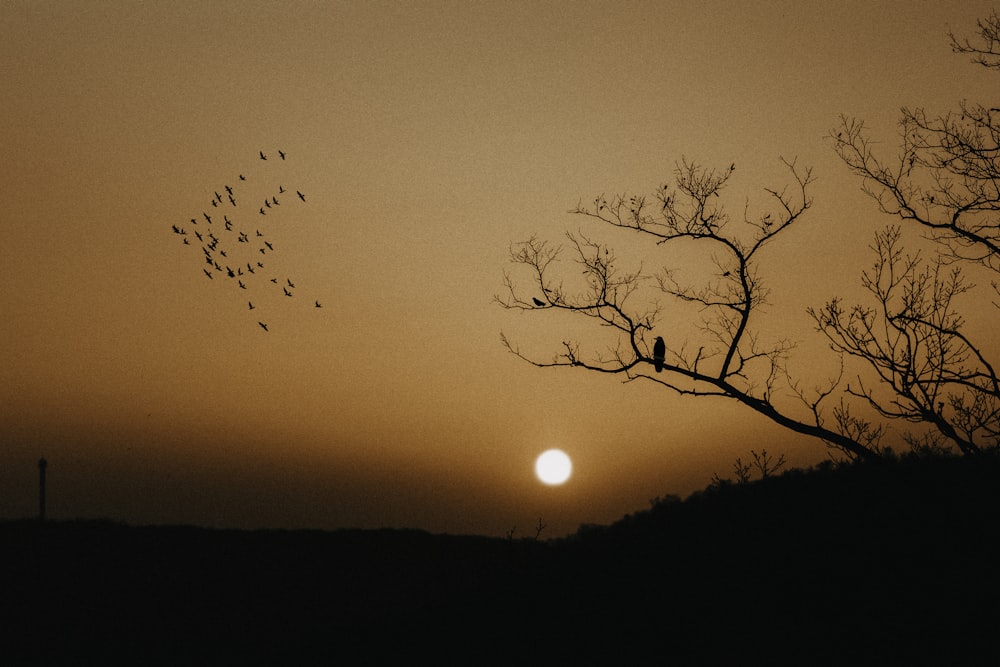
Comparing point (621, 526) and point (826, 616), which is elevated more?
point (621, 526)

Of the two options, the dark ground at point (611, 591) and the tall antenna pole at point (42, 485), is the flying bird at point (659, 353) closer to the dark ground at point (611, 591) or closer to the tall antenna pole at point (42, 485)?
the dark ground at point (611, 591)

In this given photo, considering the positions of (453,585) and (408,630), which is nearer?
(408,630)

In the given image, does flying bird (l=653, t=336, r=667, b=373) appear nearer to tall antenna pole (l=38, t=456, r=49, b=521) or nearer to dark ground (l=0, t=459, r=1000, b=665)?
dark ground (l=0, t=459, r=1000, b=665)

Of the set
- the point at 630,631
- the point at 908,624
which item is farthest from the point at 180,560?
the point at 908,624

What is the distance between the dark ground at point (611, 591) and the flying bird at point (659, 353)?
13.1 ft

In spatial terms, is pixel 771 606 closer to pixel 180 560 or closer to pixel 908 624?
pixel 908 624

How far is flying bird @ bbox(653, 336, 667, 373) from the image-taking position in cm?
1535

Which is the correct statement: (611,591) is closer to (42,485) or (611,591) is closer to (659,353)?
(659,353)

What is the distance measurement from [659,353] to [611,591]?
4.75m

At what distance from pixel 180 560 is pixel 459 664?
14041 mm

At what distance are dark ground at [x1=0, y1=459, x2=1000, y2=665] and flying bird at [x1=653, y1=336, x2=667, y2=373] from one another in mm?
3993

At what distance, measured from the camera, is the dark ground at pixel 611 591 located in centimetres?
1368

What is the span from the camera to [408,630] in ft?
57.2

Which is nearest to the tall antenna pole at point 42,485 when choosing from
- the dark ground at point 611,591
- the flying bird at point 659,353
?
the dark ground at point 611,591
